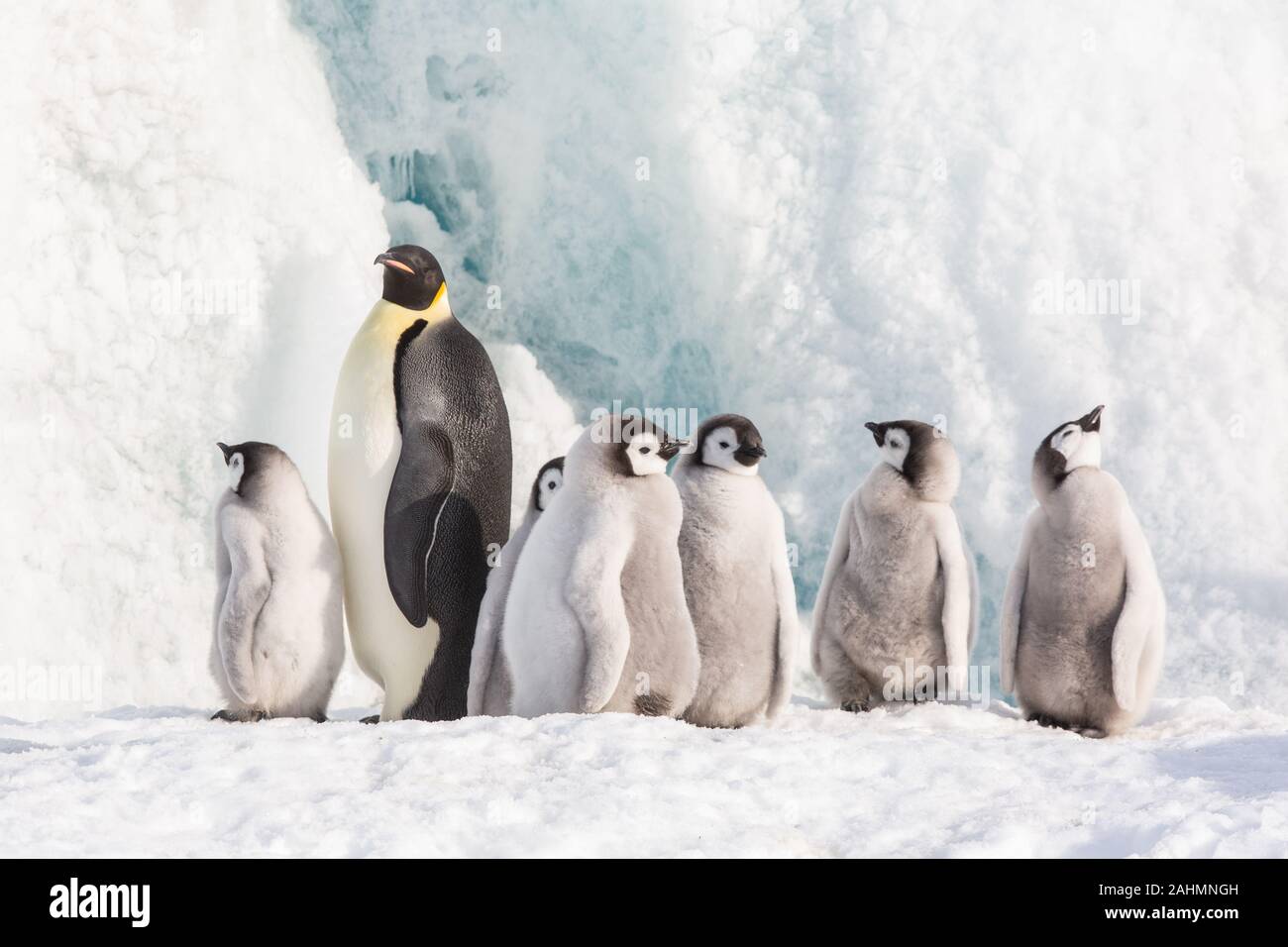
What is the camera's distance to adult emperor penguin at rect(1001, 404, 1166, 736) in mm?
4098

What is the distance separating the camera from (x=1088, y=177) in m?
9.48

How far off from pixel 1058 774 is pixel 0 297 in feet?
18.5

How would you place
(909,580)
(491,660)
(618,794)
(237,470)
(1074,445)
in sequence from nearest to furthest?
(618,794), (491,660), (237,470), (1074,445), (909,580)

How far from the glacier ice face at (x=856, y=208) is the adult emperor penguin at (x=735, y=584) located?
5021mm

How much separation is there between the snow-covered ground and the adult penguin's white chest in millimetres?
783

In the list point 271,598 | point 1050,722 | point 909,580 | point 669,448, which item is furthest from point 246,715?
point 1050,722

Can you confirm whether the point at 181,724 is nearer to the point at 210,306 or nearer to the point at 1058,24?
the point at 210,306

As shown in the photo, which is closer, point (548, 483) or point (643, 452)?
point (643, 452)

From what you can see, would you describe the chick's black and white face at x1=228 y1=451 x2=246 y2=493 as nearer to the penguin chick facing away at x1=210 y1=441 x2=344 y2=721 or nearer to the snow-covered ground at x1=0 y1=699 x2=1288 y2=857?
the penguin chick facing away at x1=210 y1=441 x2=344 y2=721

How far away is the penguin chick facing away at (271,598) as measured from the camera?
395 centimetres

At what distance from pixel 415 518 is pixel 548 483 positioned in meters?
→ 0.37

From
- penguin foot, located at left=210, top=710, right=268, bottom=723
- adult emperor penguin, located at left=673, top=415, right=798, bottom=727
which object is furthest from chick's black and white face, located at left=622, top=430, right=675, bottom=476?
penguin foot, located at left=210, top=710, right=268, bottom=723

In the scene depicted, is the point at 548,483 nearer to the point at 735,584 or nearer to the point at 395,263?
the point at 735,584

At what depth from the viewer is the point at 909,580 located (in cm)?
436
